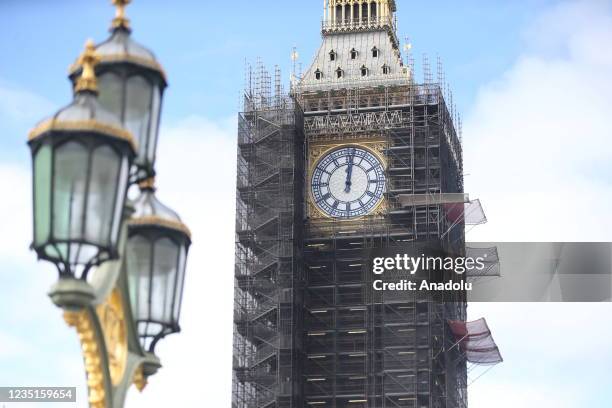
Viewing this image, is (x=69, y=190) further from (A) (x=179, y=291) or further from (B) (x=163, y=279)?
(A) (x=179, y=291)

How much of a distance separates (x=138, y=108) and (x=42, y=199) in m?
1.95

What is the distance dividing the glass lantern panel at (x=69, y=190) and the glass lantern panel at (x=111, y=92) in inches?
61.4

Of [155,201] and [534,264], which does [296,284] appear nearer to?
[534,264]

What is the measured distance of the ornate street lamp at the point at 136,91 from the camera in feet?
46.1

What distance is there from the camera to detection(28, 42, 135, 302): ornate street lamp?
12344 millimetres

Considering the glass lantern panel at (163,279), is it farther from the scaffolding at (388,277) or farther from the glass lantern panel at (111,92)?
the scaffolding at (388,277)

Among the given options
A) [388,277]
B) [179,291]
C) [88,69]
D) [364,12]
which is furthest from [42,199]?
[364,12]

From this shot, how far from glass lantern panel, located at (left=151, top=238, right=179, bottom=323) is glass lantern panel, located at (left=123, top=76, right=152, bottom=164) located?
0.99 meters

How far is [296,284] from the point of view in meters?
72.6

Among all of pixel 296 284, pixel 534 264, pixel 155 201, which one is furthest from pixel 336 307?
pixel 155 201

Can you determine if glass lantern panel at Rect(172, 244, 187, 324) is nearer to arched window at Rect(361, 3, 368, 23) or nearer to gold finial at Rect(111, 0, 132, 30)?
gold finial at Rect(111, 0, 132, 30)

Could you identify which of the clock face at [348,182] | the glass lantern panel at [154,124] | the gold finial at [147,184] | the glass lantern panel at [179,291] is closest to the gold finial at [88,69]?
the glass lantern panel at [154,124]

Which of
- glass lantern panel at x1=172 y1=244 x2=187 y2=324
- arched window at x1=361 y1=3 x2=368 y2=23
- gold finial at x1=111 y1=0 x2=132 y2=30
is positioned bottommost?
glass lantern panel at x1=172 y1=244 x2=187 y2=324

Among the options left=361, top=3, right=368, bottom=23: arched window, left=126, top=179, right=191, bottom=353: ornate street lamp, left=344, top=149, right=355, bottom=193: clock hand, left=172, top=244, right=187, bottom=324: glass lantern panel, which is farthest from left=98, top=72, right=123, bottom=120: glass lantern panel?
left=361, top=3, right=368, bottom=23: arched window
